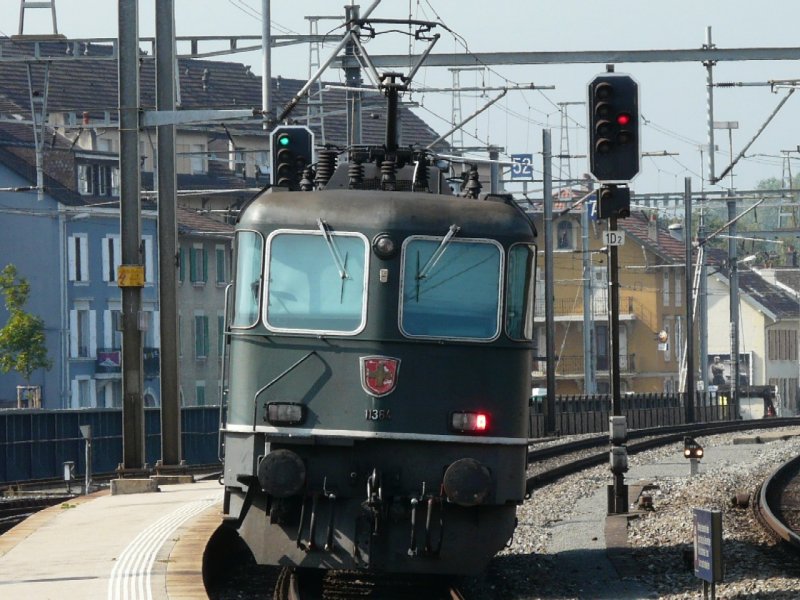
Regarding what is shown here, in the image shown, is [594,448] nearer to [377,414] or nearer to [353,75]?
[353,75]

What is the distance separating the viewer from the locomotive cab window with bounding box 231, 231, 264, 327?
531 inches

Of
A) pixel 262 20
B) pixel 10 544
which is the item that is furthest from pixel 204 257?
pixel 10 544

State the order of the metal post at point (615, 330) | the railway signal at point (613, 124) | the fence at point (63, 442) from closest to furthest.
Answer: the railway signal at point (613, 124) < the metal post at point (615, 330) < the fence at point (63, 442)

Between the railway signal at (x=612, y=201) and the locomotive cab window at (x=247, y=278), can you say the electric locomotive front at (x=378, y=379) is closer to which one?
the locomotive cab window at (x=247, y=278)

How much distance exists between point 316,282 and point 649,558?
4.17 metres

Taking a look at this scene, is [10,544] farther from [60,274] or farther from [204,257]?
[204,257]

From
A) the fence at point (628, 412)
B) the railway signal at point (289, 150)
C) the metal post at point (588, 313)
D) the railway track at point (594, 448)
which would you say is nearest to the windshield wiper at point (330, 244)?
the railway track at point (594, 448)

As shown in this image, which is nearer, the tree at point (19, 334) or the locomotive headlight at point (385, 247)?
the locomotive headlight at point (385, 247)

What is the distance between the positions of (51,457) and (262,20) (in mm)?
14247

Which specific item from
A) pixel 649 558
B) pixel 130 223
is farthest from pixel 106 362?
pixel 649 558

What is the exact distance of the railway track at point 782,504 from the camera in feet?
55.6

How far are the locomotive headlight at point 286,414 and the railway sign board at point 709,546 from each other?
2887 millimetres

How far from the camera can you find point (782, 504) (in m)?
21.6

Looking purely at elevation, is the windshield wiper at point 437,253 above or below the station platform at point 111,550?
above
